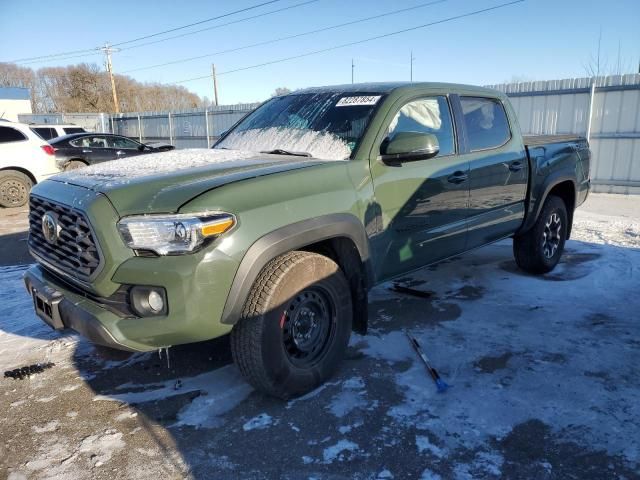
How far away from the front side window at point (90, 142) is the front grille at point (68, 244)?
448 inches

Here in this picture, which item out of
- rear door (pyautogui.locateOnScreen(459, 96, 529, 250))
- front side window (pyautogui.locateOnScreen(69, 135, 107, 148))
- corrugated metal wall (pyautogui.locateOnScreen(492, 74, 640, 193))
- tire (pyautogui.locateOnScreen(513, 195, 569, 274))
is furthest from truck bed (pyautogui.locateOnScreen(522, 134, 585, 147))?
front side window (pyautogui.locateOnScreen(69, 135, 107, 148))

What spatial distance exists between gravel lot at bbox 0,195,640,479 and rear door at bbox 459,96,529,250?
76 cm

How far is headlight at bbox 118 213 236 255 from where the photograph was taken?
8.09ft

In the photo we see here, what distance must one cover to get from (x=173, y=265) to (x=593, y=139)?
11.4 m

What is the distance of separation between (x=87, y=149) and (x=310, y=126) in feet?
37.5

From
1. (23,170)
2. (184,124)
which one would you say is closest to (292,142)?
(23,170)

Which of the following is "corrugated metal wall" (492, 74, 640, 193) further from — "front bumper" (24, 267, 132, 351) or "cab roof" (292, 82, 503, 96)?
"front bumper" (24, 267, 132, 351)

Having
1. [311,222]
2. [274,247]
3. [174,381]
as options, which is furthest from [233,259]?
[174,381]

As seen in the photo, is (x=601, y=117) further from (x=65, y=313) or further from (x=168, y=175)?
(x=65, y=313)

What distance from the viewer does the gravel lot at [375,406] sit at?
8.30 feet

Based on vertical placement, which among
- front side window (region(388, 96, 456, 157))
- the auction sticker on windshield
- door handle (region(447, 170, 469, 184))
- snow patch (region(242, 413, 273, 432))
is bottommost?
snow patch (region(242, 413, 273, 432))

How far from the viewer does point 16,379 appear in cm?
339

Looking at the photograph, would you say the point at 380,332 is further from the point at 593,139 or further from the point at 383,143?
the point at 593,139

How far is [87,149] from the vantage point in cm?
1343
